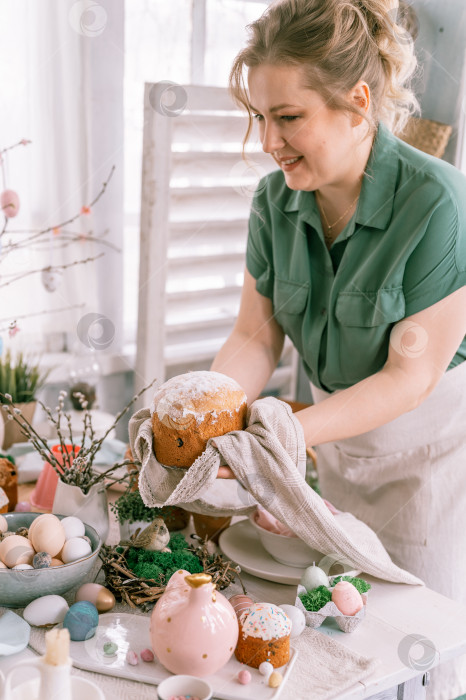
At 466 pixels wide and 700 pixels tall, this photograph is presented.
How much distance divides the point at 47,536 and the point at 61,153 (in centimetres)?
156

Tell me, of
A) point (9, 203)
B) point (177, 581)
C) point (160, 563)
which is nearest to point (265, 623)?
point (177, 581)

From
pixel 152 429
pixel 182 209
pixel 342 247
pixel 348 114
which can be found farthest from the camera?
pixel 182 209

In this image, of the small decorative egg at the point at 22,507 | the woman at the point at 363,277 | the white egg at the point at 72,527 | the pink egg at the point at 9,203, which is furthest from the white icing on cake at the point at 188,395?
the pink egg at the point at 9,203

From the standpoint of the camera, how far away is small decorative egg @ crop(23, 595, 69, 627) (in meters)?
1.05

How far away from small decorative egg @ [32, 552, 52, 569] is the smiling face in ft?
2.59

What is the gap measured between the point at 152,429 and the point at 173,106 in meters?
1.38

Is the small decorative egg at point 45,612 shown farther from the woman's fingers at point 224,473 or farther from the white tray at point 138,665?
the woman's fingers at point 224,473

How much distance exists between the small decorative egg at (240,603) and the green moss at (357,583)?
0.15 m

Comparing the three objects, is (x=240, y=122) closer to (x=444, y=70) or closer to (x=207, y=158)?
(x=207, y=158)

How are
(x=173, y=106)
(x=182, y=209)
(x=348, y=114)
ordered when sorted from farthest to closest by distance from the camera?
(x=182, y=209) → (x=173, y=106) → (x=348, y=114)

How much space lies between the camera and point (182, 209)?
2.41 metres

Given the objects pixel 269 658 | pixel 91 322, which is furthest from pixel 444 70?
pixel 269 658

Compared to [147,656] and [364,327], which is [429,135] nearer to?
[364,327]

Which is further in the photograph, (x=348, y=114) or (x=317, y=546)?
(x=348, y=114)
